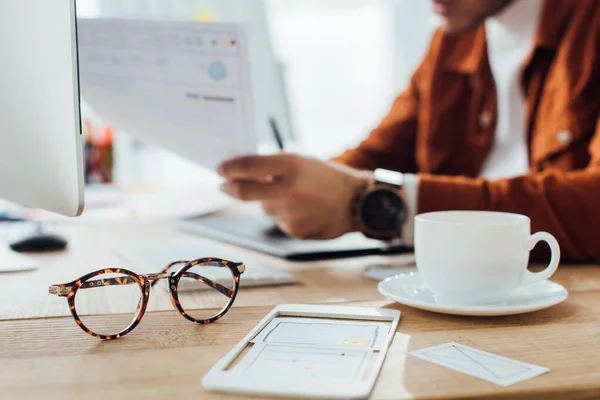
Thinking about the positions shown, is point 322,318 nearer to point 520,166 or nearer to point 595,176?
point 595,176

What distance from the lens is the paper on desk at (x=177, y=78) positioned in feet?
2.72

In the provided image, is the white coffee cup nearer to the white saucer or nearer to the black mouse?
the white saucer

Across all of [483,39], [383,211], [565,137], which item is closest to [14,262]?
[383,211]

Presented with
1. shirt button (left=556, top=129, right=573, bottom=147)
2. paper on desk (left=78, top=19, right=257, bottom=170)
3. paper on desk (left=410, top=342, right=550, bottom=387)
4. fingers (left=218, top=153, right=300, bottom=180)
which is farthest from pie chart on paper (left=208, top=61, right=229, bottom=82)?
shirt button (left=556, top=129, right=573, bottom=147)

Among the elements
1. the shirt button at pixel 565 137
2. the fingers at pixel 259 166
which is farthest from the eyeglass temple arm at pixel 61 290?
the shirt button at pixel 565 137

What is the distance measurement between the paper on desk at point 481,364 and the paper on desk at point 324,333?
44 mm

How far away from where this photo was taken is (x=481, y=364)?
1.57 ft

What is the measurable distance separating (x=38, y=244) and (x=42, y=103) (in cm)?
41

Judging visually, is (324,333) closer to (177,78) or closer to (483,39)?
(177,78)

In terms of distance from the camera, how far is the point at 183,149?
0.99 m

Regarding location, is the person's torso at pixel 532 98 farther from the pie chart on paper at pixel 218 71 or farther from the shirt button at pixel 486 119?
the pie chart on paper at pixel 218 71

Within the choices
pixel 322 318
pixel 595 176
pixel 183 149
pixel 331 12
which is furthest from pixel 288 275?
pixel 331 12

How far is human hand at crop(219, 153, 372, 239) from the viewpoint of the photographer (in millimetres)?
926

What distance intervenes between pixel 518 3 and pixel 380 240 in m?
0.75
